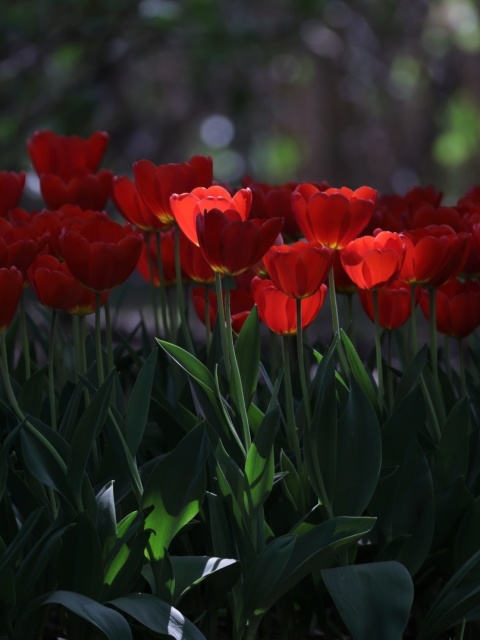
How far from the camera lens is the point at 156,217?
4.18ft

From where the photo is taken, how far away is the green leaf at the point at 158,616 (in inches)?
36.5

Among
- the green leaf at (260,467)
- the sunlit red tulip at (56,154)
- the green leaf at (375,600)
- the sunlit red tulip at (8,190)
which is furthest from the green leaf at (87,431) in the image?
the sunlit red tulip at (56,154)

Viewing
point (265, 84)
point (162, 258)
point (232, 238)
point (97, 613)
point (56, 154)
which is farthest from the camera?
point (265, 84)

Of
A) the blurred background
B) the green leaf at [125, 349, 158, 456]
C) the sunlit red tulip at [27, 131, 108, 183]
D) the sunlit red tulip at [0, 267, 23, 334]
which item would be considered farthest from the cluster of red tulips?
the blurred background

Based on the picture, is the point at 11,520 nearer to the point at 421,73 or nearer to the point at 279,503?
the point at 279,503

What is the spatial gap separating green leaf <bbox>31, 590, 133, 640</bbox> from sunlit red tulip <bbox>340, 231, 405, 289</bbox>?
42 cm

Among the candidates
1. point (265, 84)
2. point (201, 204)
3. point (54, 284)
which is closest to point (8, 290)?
point (54, 284)

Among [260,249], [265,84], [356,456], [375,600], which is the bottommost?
[375,600]

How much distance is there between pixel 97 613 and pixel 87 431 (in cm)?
18

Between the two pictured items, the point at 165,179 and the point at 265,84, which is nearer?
the point at 165,179

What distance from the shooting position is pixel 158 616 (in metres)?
0.94

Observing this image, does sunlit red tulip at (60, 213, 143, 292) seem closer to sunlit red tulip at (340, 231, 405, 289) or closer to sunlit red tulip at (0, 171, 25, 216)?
sunlit red tulip at (340, 231, 405, 289)

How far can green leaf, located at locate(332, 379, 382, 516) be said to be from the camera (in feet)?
3.41

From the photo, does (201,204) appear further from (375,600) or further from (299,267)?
(375,600)
